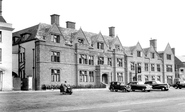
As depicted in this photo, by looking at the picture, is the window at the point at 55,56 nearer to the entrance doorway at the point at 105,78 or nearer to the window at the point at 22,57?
the window at the point at 22,57

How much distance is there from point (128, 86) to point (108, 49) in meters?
19.5

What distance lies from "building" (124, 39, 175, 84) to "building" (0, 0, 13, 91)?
27.7 metres

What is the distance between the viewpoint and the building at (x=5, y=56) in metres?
37.3

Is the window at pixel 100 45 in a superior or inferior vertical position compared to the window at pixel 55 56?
superior

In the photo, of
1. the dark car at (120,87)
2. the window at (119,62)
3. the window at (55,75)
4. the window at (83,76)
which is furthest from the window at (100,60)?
the dark car at (120,87)

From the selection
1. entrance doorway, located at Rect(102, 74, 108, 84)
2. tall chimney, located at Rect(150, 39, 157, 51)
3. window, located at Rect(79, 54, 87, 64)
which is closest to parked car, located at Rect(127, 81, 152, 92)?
window, located at Rect(79, 54, 87, 64)

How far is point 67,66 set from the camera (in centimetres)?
4594

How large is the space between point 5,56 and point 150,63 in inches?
1484

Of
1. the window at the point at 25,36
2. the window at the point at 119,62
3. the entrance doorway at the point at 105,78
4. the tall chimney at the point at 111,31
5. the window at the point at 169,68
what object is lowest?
the entrance doorway at the point at 105,78

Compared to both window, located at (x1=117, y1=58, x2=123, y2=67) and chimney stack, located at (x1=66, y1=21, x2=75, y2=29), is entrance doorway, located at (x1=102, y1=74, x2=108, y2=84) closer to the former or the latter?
window, located at (x1=117, y1=58, x2=123, y2=67)

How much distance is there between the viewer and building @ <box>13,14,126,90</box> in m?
42.6

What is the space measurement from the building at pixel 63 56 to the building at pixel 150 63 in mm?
5203

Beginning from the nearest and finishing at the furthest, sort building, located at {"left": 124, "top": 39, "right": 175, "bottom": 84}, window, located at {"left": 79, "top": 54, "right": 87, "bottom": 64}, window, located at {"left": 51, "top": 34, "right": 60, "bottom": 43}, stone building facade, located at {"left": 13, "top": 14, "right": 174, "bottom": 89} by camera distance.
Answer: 1. stone building facade, located at {"left": 13, "top": 14, "right": 174, "bottom": 89}
2. window, located at {"left": 51, "top": 34, "right": 60, "bottom": 43}
3. window, located at {"left": 79, "top": 54, "right": 87, "bottom": 64}
4. building, located at {"left": 124, "top": 39, "right": 175, "bottom": 84}

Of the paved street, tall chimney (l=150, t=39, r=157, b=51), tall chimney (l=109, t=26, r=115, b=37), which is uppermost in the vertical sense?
tall chimney (l=109, t=26, r=115, b=37)
